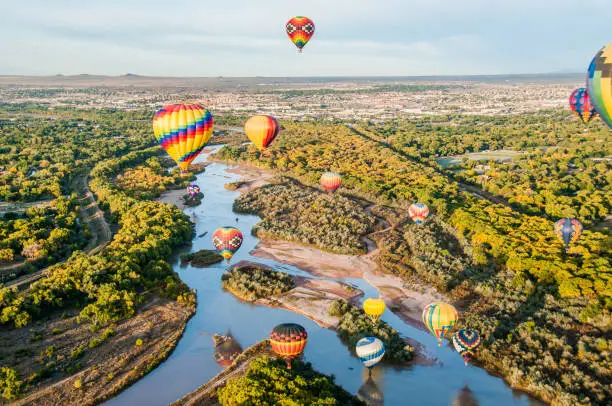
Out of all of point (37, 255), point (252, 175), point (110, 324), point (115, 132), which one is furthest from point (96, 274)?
point (115, 132)

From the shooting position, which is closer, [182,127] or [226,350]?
[226,350]

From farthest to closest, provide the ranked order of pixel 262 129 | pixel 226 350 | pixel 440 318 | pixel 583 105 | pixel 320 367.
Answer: pixel 583 105 < pixel 262 129 < pixel 226 350 < pixel 320 367 < pixel 440 318

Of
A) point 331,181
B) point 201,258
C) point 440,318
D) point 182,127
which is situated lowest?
point 201,258

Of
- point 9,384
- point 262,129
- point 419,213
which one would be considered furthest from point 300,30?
point 9,384

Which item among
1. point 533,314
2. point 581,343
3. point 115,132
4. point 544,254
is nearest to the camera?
point 581,343

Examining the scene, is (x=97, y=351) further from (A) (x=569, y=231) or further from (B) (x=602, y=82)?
(A) (x=569, y=231)

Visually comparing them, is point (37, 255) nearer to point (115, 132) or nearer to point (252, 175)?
point (252, 175)

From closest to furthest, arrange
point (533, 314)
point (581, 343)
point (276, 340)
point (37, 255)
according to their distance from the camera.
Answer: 1. point (276, 340)
2. point (581, 343)
3. point (533, 314)
4. point (37, 255)
